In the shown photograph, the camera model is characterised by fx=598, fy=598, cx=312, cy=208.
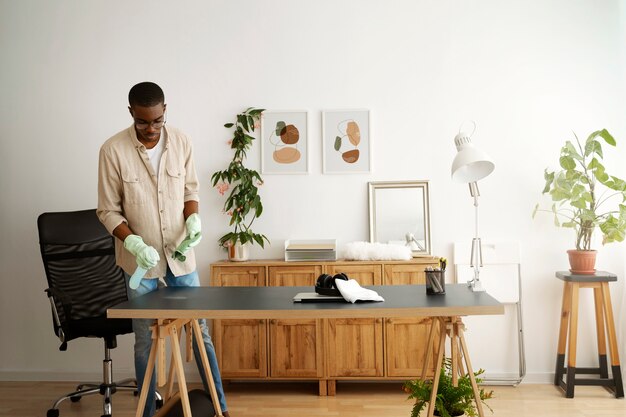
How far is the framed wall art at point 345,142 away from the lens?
433 cm

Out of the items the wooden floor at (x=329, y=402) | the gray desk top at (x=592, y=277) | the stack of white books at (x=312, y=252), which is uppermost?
the stack of white books at (x=312, y=252)

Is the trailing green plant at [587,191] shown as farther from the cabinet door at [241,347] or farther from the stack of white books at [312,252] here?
the cabinet door at [241,347]

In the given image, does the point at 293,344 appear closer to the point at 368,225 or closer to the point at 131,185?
the point at 368,225

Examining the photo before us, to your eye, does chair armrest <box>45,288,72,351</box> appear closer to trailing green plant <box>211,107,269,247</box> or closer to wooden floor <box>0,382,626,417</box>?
wooden floor <box>0,382,626,417</box>

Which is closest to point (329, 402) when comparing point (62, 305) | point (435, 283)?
point (435, 283)

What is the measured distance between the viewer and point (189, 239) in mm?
2848

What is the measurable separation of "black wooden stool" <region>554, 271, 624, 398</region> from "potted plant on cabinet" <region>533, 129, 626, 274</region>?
0.10m

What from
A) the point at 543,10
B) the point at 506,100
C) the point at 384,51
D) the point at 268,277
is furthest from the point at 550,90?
the point at 268,277

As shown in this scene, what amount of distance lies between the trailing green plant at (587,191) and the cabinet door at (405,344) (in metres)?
1.13

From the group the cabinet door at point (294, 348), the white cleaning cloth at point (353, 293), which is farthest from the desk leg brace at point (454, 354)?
the cabinet door at point (294, 348)

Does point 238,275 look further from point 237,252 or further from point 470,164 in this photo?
point 470,164

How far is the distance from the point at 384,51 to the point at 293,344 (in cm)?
217

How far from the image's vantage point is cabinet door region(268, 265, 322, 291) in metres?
4.04

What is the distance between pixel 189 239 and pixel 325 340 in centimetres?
148
